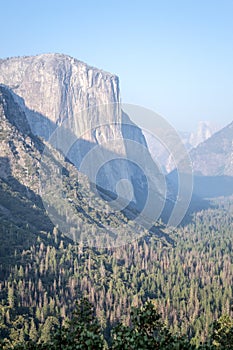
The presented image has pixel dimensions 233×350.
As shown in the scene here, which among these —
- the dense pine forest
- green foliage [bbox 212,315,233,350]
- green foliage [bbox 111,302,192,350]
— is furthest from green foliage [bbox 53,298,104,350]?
the dense pine forest

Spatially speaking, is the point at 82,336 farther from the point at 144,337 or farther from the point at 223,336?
the point at 223,336

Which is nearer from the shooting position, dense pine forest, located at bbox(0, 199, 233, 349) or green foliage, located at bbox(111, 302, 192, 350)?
green foliage, located at bbox(111, 302, 192, 350)

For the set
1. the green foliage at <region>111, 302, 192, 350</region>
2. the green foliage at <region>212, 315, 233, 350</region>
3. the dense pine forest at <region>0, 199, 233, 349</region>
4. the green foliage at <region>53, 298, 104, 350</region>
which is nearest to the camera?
the green foliage at <region>53, 298, 104, 350</region>

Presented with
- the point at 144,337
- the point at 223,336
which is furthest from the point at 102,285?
the point at 144,337

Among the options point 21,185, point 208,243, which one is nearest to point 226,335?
point 21,185

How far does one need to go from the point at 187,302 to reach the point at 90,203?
2649 inches

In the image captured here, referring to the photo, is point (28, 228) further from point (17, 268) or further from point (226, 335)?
point (226, 335)

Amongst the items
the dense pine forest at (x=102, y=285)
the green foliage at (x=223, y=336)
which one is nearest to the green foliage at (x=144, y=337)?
the green foliage at (x=223, y=336)

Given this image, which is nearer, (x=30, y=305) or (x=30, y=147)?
(x=30, y=305)

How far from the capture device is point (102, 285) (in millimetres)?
94812

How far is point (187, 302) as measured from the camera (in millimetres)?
91188

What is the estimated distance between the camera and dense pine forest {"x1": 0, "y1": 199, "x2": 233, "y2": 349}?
2776 inches

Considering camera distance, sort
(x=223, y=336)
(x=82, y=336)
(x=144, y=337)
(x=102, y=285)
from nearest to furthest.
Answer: (x=82, y=336)
(x=144, y=337)
(x=223, y=336)
(x=102, y=285)

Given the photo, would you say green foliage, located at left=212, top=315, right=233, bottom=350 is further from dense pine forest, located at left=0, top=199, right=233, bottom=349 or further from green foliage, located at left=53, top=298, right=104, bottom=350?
dense pine forest, located at left=0, top=199, right=233, bottom=349
